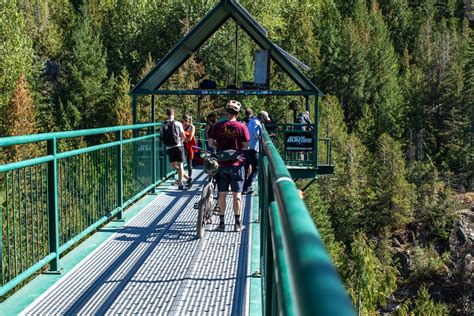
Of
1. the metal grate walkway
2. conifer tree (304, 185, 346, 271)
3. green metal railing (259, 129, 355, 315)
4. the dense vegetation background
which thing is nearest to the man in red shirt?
the metal grate walkway

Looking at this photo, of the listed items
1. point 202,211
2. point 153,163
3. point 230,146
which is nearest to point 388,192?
point 153,163

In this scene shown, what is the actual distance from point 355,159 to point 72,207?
69178 mm

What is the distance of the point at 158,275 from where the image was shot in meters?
6.61

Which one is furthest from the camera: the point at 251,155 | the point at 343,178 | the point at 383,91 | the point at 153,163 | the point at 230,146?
the point at 383,91

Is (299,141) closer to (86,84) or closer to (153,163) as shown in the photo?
(153,163)

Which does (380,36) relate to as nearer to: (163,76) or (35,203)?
(163,76)

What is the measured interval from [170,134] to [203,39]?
4.88m

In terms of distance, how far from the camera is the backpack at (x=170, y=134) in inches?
462

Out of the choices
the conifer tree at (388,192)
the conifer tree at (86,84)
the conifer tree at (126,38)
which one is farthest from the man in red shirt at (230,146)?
the conifer tree at (388,192)

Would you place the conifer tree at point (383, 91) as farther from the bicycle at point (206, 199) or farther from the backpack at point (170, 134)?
the bicycle at point (206, 199)

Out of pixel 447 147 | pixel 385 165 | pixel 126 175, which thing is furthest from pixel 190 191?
pixel 447 147

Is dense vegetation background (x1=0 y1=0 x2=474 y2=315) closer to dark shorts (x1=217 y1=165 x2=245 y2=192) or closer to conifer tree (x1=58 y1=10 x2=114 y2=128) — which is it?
conifer tree (x1=58 y1=10 x2=114 y2=128)

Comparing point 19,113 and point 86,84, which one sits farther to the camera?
point 86,84

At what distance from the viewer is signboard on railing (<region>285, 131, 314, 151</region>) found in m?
17.5
